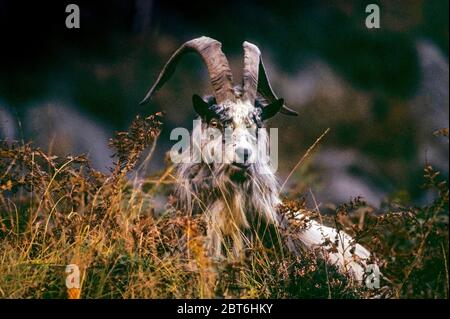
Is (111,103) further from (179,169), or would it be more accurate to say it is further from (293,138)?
(179,169)

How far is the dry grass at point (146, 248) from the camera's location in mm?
6129

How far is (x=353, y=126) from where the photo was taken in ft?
44.9

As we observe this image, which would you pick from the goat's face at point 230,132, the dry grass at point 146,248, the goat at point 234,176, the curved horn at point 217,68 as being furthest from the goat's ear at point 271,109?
the dry grass at point 146,248

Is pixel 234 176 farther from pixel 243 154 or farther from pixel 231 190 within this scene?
pixel 243 154

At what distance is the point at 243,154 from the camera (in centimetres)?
709

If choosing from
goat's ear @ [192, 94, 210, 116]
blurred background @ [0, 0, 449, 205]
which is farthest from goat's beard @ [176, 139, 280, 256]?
blurred background @ [0, 0, 449, 205]

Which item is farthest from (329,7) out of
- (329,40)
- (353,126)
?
(353,126)

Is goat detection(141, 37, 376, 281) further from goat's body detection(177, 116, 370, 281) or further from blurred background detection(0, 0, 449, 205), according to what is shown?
blurred background detection(0, 0, 449, 205)

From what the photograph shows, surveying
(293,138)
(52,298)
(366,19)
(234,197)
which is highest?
(366,19)

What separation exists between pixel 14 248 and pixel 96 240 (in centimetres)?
71

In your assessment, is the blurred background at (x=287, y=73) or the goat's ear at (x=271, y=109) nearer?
the goat's ear at (x=271, y=109)

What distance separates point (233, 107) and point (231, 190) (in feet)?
2.29

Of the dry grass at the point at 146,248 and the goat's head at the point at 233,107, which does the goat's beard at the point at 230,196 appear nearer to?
the goat's head at the point at 233,107

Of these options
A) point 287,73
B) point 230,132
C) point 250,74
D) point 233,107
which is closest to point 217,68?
point 250,74
